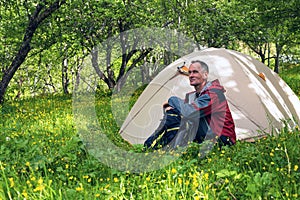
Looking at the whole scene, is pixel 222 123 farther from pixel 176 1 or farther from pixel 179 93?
pixel 176 1

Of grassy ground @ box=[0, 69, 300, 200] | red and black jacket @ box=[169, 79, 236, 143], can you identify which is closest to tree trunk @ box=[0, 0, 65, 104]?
grassy ground @ box=[0, 69, 300, 200]

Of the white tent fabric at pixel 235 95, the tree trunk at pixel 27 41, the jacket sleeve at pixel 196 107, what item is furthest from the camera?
the tree trunk at pixel 27 41

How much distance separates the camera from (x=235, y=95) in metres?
6.68

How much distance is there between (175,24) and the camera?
53.4 ft

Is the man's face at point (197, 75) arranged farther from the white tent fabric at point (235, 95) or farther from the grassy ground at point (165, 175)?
the grassy ground at point (165, 175)

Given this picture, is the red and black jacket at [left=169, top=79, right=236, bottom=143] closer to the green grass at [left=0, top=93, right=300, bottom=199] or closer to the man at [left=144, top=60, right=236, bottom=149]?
the man at [left=144, top=60, right=236, bottom=149]

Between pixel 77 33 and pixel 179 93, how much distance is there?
725cm

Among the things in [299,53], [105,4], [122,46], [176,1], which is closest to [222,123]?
[122,46]

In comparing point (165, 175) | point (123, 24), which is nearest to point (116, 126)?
point (165, 175)

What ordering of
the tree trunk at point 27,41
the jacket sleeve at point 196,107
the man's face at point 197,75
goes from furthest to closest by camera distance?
the tree trunk at point 27,41 → the man's face at point 197,75 → the jacket sleeve at point 196,107

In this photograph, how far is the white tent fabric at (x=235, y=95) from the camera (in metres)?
6.56

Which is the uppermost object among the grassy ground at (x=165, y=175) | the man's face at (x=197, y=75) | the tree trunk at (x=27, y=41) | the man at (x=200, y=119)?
the tree trunk at (x=27, y=41)

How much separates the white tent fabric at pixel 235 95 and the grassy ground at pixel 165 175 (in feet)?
5.93

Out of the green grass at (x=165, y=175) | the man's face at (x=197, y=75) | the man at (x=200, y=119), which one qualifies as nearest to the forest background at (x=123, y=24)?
the man's face at (x=197, y=75)
